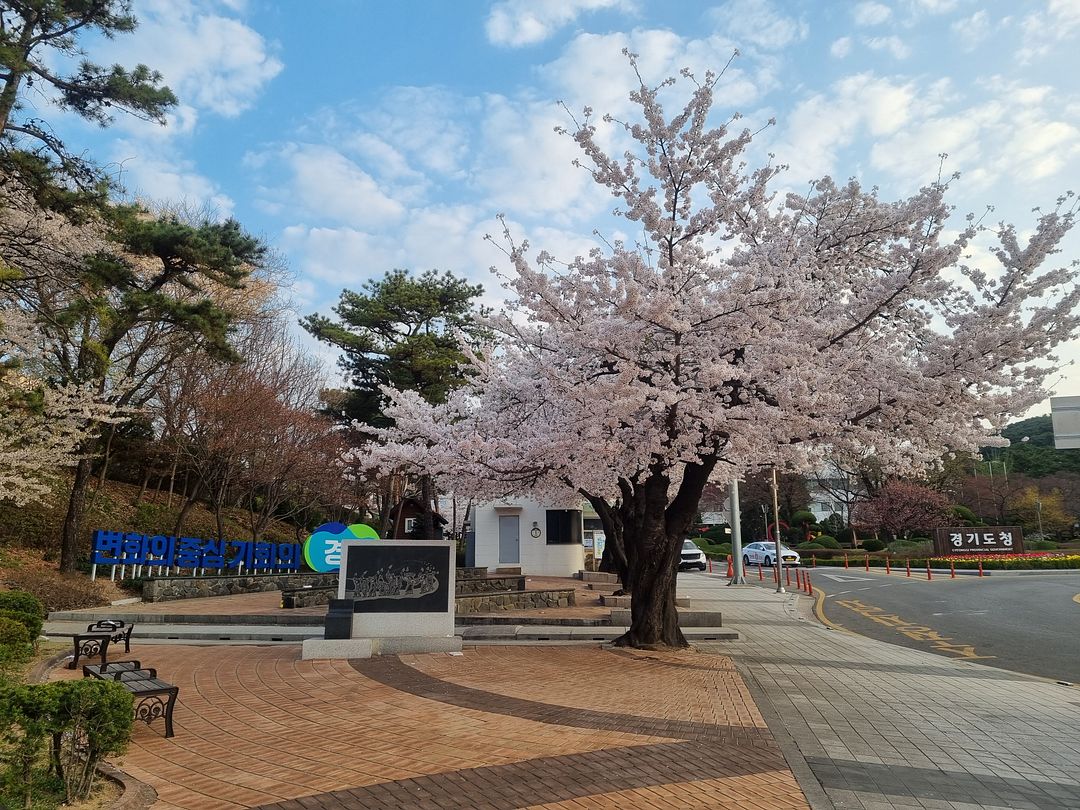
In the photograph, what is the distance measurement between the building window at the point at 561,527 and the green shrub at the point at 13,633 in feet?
75.4

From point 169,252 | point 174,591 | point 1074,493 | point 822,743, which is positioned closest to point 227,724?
point 822,743

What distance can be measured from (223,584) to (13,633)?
12.7 meters

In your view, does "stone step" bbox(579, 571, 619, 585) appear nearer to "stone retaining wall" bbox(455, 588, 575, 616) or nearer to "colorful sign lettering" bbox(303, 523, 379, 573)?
"stone retaining wall" bbox(455, 588, 575, 616)

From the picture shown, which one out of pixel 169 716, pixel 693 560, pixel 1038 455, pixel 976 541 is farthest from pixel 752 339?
pixel 1038 455

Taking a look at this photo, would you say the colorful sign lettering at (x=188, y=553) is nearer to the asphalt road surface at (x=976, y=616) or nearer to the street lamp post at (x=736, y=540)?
the street lamp post at (x=736, y=540)

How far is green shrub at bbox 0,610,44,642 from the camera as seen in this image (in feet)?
31.3

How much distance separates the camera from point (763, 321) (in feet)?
30.6

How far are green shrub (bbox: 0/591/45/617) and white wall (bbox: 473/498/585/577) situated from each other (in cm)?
2061

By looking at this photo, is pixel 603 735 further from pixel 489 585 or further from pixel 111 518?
pixel 111 518

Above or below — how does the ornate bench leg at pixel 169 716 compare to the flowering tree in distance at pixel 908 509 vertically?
below

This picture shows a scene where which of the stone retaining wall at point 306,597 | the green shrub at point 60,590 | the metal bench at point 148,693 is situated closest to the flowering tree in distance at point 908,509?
the stone retaining wall at point 306,597

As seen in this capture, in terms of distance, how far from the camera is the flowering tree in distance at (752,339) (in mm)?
9359

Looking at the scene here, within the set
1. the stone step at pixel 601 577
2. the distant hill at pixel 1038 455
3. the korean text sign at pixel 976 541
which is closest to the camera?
the stone step at pixel 601 577

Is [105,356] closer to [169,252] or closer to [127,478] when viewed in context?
[169,252]
